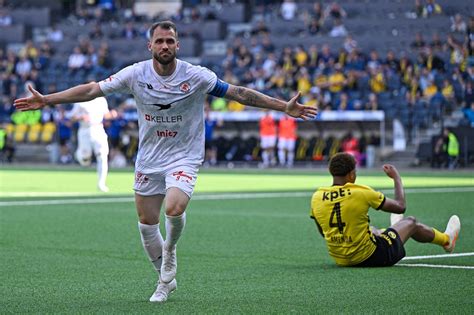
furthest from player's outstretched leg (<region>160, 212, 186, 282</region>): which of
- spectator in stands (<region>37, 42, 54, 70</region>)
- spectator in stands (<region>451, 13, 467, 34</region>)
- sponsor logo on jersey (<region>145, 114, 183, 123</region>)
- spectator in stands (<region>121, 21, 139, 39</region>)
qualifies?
spectator in stands (<region>121, 21, 139, 39</region>)

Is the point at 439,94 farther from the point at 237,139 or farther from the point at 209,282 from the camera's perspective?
the point at 209,282

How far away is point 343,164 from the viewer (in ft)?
36.2

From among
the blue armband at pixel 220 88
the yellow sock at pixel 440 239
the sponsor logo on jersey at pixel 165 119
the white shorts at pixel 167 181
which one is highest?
the blue armband at pixel 220 88

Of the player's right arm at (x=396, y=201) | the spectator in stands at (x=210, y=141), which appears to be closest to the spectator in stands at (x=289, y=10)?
the spectator in stands at (x=210, y=141)

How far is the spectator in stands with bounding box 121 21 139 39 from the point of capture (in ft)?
164

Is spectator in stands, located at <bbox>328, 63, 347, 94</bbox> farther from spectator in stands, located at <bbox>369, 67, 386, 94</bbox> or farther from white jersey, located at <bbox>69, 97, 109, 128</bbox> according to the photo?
white jersey, located at <bbox>69, 97, 109, 128</bbox>

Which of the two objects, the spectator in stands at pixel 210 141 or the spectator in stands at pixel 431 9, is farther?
the spectator in stands at pixel 431 9

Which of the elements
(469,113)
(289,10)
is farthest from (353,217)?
(289,10)

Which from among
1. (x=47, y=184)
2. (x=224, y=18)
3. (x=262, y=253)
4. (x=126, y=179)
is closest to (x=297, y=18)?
(x=224, y=18)

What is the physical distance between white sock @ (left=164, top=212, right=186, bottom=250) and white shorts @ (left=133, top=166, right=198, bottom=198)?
0.22m

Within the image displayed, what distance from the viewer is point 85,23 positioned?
174 feet

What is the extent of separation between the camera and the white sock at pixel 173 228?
929 centimetres

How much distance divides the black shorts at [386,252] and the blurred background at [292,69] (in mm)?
24279

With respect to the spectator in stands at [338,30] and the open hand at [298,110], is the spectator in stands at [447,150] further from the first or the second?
the open hand at [298,110]
